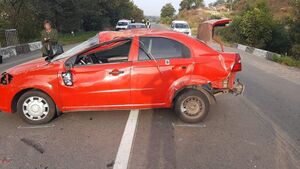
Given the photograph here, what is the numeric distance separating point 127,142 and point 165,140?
1.88 feet

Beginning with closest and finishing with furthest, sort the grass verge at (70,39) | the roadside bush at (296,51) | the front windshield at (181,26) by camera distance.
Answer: the roadside bush at (296,51) < the grass verge at (70,39) < the front windshield at (181,26)

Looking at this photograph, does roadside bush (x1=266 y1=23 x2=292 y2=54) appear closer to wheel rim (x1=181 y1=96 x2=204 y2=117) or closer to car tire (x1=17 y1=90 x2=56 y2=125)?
wheel rim (x1=181 y1=96 x2=204 y2=117)

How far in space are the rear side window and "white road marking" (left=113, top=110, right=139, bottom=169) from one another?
4.06 ft

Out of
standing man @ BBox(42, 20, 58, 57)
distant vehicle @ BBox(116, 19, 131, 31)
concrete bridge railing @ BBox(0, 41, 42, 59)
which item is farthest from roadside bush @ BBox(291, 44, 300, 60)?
distant vehicle @ BBox(116, 19, 131, 31)

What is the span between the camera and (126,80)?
5.14 m

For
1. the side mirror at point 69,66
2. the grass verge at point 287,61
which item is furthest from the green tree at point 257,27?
the side mirror at point 69,66

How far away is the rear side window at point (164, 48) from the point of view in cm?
525

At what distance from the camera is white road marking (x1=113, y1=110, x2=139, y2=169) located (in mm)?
3842

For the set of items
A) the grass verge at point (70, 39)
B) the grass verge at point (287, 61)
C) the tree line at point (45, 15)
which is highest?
the tree line at point (45, 15)

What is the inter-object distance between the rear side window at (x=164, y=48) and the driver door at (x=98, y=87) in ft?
1.22

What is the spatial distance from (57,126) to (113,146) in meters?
1.36

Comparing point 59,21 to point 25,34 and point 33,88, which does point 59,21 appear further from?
point 33,88

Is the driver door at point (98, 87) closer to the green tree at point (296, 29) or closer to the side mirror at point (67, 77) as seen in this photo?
the side mirror at point (67, 77)

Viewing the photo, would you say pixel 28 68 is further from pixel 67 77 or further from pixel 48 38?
pixel 48 38
